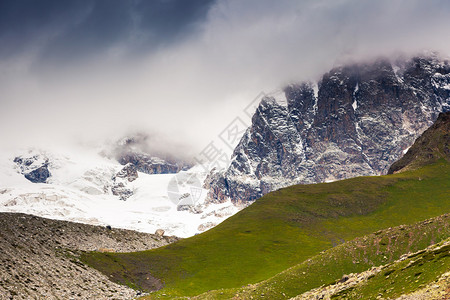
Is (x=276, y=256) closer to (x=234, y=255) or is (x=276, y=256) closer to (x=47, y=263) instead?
(x=234, y=255)

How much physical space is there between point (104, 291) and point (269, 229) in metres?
111

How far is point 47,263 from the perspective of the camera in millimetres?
93375

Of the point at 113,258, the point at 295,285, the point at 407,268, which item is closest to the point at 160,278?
the point at 113,258

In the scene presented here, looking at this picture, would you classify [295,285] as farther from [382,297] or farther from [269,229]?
[269,229]

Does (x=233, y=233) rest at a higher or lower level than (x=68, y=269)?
lower

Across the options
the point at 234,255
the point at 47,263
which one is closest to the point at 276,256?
the point at 234,255

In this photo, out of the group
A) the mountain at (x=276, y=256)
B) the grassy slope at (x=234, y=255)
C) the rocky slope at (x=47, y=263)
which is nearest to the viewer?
the mountain at (x=276, y=256)

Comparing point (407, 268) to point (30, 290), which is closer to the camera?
point (407, 268)

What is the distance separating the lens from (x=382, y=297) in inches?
1479

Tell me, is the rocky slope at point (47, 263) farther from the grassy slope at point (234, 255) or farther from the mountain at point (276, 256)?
the mountain at point (276, 256)

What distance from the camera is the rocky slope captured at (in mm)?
76312

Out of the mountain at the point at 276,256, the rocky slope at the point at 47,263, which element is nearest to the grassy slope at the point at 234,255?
the mountain at the point at 276,256

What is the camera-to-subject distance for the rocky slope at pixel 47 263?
76.3 metres

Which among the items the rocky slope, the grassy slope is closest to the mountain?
the grassy slope
